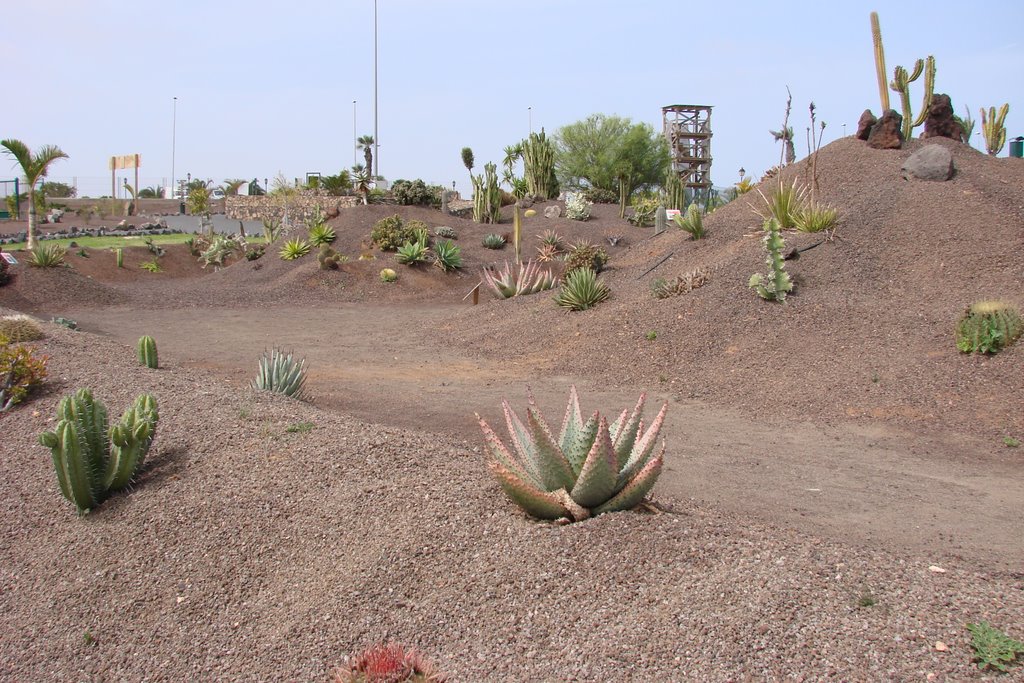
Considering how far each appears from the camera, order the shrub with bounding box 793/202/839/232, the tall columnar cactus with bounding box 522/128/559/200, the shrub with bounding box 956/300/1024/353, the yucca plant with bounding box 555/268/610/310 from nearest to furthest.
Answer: the shrub with bounding box 956/300/1024/353 < the shrub with bounding box 793/202/839/232 < the yucca plant with bounding box 555/268/610/310 < the tall columnar cactus with bounding box 522/128/559/200

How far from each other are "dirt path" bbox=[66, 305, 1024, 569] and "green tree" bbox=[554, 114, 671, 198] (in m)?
41.2

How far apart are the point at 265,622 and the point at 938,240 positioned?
40.2ft

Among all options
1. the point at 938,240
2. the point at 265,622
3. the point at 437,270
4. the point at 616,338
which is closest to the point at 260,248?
the point at 437,270

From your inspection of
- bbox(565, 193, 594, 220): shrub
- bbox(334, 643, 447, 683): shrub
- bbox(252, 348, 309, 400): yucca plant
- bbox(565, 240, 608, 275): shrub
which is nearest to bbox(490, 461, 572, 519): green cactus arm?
bbox(334, 643, 447, 683): shrub

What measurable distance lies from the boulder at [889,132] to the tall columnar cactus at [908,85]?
0.46m

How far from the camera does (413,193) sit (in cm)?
3419

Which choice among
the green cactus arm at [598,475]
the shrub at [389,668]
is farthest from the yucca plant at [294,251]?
the shrub at [389,668]

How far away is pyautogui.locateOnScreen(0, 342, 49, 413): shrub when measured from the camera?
8.53 meters

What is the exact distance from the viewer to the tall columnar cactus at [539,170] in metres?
37.4

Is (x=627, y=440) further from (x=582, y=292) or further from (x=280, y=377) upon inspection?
(x=582, y=292)

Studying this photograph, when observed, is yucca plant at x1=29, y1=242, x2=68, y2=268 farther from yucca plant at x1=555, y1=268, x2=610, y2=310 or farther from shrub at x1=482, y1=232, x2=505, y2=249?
yucca plant at x1=555, y1=268, x2=610, y2=310

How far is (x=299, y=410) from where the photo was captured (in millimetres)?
8070

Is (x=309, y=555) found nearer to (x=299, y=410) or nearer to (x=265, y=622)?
(x=265, y=622)

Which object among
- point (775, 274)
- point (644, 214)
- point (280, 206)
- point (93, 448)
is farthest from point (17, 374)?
point (280, 206)
